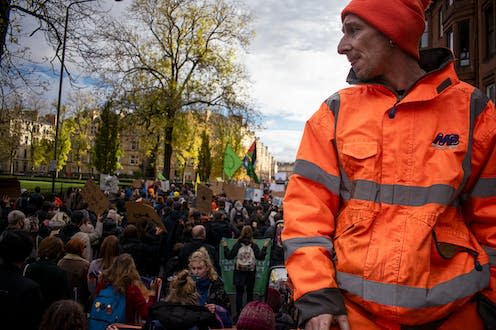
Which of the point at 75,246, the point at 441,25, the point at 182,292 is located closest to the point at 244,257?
the point at 75,246

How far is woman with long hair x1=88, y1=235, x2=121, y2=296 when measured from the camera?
6234 mm

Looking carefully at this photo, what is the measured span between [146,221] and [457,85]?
340 inches

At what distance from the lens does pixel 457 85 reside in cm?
194

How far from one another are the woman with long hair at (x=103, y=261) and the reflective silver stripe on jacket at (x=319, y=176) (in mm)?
5005

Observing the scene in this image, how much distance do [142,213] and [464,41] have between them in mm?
23451

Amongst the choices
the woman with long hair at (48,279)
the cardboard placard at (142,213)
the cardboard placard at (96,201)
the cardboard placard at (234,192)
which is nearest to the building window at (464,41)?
the cardboard placard at (234,192)

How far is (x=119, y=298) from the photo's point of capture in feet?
17.0

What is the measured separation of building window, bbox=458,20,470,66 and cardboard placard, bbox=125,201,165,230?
72.9 feet

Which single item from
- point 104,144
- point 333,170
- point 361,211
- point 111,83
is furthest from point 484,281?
point 104,144

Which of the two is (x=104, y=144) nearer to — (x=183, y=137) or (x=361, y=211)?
(x=183, y=137)

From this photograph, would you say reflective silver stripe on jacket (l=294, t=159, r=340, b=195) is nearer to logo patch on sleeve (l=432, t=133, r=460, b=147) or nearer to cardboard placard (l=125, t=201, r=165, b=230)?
logo patch on sleeve (l=432, t=133, r=460, b=147)

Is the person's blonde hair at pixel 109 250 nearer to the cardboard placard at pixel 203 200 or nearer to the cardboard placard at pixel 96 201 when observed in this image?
the cardboard placard at pixel 96 201

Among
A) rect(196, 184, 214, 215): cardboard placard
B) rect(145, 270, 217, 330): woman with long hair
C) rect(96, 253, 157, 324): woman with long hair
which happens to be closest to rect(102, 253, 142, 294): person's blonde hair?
rect(96, 253, 157, 324): woman with long hair

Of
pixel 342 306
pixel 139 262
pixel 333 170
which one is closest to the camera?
pixel 342 306
